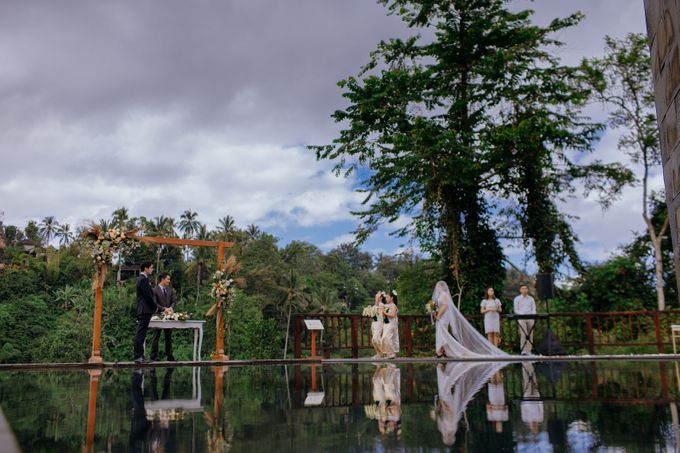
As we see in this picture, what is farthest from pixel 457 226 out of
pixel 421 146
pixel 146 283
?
pixel 146 283

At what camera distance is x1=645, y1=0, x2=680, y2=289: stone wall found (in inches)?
76.8

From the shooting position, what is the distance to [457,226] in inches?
722

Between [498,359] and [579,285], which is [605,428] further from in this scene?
[579,285]

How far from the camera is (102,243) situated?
35.5 feet

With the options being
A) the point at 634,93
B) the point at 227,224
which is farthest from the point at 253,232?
the point at 634,93

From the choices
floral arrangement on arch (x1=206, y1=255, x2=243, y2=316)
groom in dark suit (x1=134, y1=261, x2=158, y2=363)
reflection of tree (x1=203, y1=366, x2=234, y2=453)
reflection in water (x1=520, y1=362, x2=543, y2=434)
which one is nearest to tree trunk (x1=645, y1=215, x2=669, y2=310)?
floral arrangement on arch (x1=206, y1=255, x2=243, y2=316)

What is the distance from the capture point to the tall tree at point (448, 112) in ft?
58.1

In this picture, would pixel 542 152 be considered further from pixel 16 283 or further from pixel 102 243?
pixel 16 283

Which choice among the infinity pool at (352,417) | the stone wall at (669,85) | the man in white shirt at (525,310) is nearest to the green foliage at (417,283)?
the man in white shirt at (525,310)

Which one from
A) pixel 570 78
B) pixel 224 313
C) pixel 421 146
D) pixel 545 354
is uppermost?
pixel 570 78

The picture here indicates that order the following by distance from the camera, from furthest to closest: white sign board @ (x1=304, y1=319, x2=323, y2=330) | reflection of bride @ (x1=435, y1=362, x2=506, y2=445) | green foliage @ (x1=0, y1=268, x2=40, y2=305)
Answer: green foliage @ (x1=0, y1=268, x2=40, y2=305), white sign board @ (x1=304, y1=319, x2=323, y2=330), reflection of bride @ (x1=435, y1=362, x2=506, y2=445)

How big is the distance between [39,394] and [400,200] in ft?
46.1

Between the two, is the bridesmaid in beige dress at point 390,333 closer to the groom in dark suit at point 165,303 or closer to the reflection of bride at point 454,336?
the reflection of bride at point 454,336

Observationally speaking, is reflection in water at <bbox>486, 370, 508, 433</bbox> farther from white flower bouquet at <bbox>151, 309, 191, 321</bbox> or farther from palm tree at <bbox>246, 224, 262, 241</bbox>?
palm tree at <bbox>246, 224, 262, 241</bbox>
